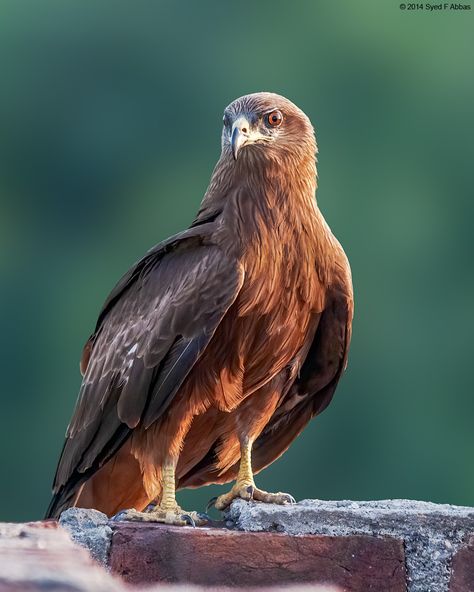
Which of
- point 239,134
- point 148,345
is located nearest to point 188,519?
point 148,345

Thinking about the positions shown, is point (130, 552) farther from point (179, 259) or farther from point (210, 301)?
point (179, 259)

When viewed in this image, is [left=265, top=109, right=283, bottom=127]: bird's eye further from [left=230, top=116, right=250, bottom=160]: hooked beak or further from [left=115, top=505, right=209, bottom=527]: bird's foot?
[left=115, top=505, right=209, bottom=527]: bird's foot

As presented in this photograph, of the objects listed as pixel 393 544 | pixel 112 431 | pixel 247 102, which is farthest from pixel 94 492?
pixel 393 544

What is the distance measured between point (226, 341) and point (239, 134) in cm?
70

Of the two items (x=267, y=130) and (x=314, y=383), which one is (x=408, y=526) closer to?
(x=314, y=383)

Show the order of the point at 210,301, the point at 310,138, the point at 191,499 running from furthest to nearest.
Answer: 1. the point at 191,499
2. the point at 310,138
3. the point at 210,301

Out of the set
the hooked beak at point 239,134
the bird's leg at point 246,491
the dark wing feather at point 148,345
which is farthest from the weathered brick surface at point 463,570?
the hooked beak at point 239,134

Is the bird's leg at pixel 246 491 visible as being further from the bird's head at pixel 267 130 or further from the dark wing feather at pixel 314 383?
the bird's head at pixel 267 130

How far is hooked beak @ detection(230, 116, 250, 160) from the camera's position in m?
3.79

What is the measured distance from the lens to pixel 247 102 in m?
3.97

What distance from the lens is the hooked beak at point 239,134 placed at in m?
3.79

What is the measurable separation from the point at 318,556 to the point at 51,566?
4.01 feet

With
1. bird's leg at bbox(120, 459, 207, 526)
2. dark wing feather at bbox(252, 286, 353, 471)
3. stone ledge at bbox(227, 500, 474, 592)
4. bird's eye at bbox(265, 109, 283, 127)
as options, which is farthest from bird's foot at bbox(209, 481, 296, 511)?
bird's eye at bbox(265, 109, 283, 127)

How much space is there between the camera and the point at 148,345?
3691 millimetres
